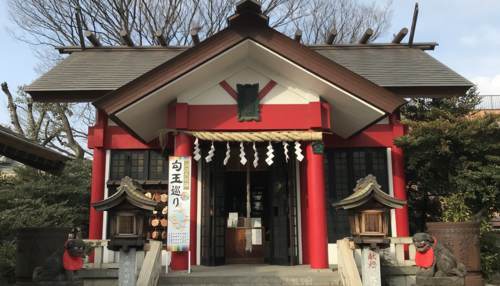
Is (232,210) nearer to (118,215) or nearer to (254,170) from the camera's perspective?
(254,170)

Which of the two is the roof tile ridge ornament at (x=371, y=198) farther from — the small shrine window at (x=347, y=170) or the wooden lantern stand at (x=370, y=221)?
the small shrine window at (x=347, y=170)

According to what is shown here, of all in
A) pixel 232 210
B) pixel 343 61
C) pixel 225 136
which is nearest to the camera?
pixel 225 136

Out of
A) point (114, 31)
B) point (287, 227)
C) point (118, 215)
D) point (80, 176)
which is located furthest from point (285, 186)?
point (114, 31)

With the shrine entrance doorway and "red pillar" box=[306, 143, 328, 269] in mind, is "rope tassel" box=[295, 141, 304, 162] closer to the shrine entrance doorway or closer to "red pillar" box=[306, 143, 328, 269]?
"red pillar" box=[306, 143, 328, 269]

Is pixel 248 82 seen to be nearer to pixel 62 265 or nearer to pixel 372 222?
pixel 372 222

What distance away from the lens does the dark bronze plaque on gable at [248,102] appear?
32.9 ft

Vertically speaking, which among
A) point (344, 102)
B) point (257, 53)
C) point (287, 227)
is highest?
point (257, 53)

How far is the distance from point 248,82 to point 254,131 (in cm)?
126

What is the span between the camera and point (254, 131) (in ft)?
32.6

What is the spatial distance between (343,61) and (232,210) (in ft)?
20.7

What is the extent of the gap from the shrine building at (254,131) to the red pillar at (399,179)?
3cm

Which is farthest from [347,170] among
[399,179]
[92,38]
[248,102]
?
[92,38]

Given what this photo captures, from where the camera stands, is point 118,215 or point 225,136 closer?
point 118,215

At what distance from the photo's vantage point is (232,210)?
11.8 metres
